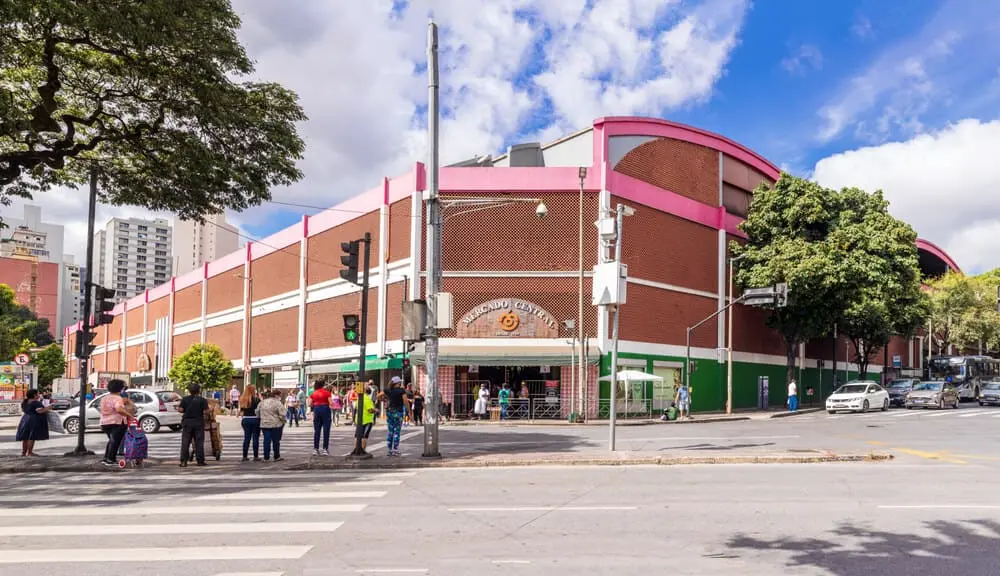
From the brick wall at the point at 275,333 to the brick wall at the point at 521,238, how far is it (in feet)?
49.0

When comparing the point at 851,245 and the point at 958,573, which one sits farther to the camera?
the point at 851,245

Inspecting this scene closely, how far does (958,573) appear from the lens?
21.5 ft

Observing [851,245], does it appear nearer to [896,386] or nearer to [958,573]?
[896,386]

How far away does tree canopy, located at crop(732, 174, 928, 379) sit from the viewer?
38.6 m

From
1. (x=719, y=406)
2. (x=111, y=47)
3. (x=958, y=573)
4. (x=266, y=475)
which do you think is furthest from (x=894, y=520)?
(x=719, y=406)

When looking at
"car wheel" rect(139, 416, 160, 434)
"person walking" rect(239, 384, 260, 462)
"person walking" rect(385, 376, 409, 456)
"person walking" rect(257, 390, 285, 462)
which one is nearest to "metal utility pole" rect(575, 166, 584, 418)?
"person walking" rect(385, 376, 409, 456)

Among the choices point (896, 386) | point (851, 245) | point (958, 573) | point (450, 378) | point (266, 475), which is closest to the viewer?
point (958, 573)

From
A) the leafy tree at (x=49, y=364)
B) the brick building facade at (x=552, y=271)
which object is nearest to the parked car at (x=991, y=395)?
the brick building facade at (x=552, y=271)

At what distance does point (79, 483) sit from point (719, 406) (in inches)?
1314

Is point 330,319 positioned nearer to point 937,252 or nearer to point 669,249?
point 669,249

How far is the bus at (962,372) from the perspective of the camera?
5222 cm

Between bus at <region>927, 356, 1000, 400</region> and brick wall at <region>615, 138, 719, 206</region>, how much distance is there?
24352 millimetres

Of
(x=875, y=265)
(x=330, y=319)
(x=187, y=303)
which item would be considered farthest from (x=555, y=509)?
(x=187, y=303)

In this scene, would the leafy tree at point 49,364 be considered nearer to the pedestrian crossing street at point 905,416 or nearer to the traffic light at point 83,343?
the traffic light at point 83,343
